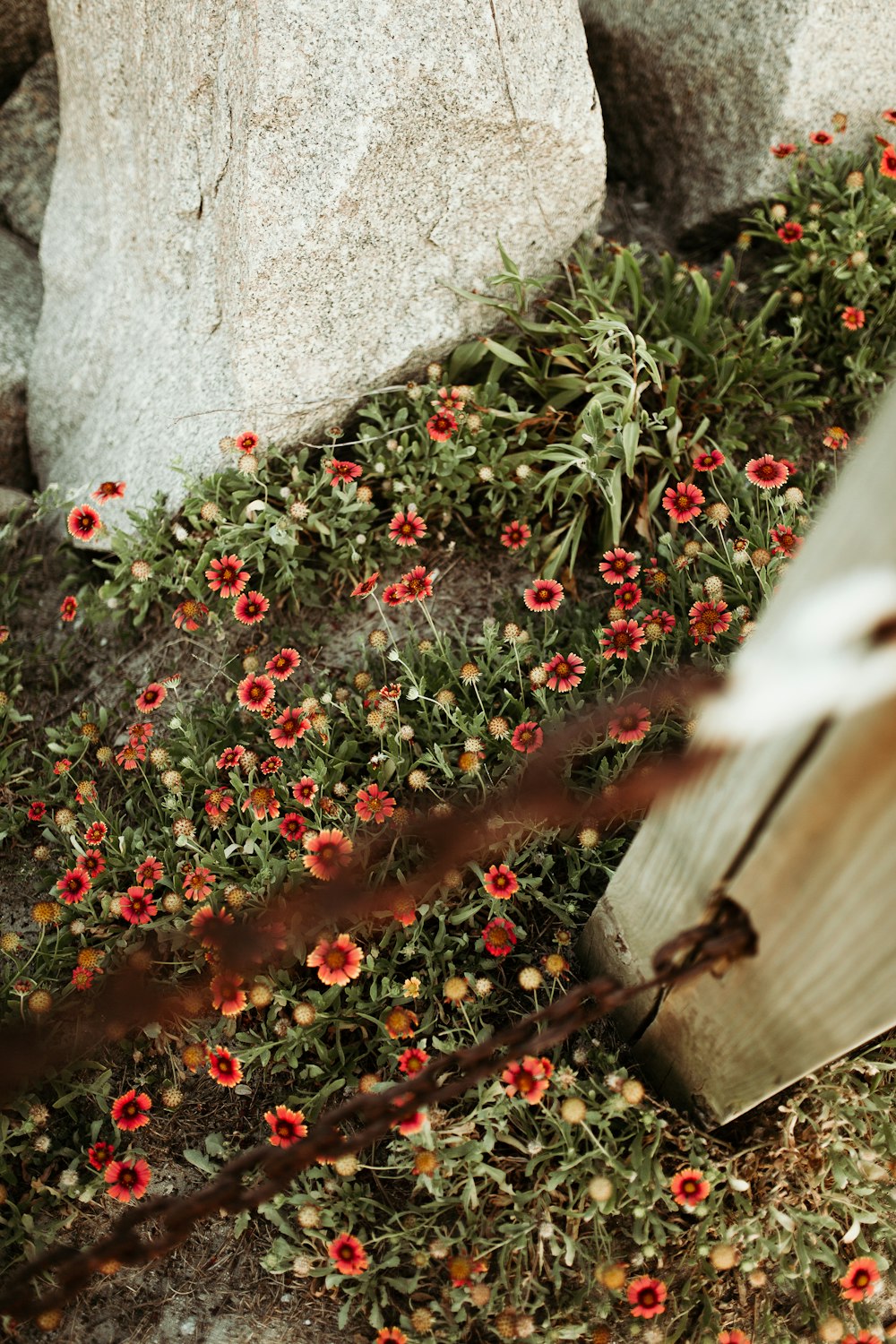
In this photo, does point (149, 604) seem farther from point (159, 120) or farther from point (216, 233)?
point (159, 120)

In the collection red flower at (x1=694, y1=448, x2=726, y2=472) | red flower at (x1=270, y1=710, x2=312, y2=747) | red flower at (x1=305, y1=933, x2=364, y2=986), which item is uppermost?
red flower at (x1=694, y1=448, x2=726, y2=472)

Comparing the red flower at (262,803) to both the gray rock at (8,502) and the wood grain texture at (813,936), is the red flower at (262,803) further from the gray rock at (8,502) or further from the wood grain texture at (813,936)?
the gray rock at (8,502)

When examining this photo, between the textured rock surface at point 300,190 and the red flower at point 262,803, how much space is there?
1.10 m

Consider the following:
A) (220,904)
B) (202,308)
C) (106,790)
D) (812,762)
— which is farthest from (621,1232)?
(202,308)

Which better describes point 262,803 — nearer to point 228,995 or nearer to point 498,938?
point 228,995

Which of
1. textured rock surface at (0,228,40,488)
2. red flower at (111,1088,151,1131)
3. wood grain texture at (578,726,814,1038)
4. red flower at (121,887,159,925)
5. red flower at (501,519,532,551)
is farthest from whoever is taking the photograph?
textured rock surface at (0,228,40,488)

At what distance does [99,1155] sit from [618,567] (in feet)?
5.87

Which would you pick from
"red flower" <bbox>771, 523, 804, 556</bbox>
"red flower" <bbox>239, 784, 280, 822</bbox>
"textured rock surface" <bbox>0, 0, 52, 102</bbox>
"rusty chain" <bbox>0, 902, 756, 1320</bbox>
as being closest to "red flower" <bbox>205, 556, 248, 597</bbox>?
"red flower" <bbox>239, 784, 280, 822</bbox>

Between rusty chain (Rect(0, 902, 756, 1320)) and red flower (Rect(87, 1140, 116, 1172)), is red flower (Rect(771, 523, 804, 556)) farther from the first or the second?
red flower (Rect(87, 1140, 116, 1172))

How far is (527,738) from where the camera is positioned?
2133mm

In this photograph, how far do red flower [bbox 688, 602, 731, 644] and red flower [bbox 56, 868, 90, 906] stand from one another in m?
1.59

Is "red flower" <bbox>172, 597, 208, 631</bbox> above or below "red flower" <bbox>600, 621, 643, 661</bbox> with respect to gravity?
below

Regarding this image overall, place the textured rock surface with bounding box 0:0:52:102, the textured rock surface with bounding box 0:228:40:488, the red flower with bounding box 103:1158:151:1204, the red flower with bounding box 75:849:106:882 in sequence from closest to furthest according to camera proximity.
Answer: the red flower with bounding box 103:1158:151:1204
the red flower with bounding box 75:849:106:882
the textured rock surface with bounding box 0:228:40:488
the textured rock surface with bounding box 0:0:52:102

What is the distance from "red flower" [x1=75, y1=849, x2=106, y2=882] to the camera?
2.26 metres
